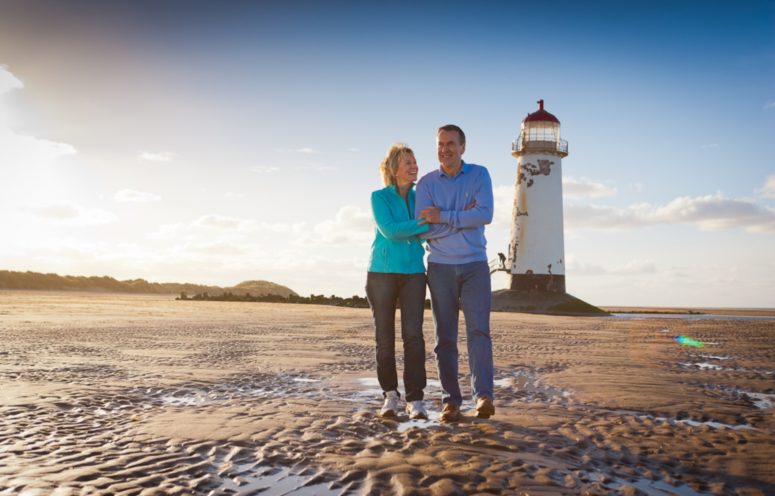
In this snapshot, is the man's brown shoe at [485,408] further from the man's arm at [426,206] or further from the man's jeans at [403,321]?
the man's arm at [426,206]

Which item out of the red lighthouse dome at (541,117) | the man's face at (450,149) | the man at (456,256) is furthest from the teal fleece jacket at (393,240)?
the red lighthouse dome at (541,117)

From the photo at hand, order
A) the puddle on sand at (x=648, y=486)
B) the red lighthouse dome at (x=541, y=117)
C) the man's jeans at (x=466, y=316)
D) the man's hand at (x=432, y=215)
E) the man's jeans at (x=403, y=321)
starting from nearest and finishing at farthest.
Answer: the puddle on sand at (x=648, y=486), the man's hand at (x=432, y=215), the man's jeans at (x=466, y=316), the man's jeans at (x=403, y=321), the red lighthouse dome at (x=541, y=117)

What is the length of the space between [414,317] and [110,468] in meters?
2.34

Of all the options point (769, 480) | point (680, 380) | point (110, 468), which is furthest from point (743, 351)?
point (110, 468)

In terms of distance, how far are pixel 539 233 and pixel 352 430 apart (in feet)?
88.7

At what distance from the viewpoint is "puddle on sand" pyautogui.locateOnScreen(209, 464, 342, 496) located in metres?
2.72

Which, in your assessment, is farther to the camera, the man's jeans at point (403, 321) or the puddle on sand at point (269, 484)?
the man's jeans at point (403, 321)

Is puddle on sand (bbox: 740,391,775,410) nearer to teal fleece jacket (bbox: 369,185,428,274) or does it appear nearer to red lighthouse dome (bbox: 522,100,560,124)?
teal fleece jacket (bbox: 369,185,428,274)

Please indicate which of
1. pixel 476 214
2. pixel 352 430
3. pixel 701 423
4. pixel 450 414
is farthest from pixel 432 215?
pixel 701 423

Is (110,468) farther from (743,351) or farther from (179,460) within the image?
(743,351)

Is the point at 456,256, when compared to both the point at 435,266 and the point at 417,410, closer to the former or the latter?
the point at 435,266

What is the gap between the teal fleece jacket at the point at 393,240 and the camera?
172 inches

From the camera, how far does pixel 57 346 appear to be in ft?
29.1

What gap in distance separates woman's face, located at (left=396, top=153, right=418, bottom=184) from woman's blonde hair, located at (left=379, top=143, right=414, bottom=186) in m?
0.02
